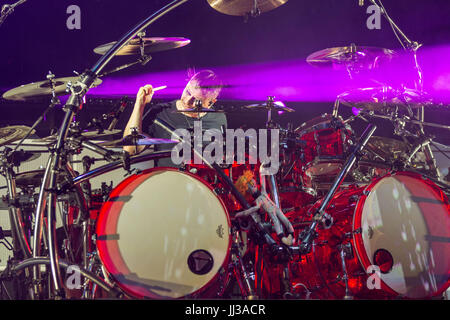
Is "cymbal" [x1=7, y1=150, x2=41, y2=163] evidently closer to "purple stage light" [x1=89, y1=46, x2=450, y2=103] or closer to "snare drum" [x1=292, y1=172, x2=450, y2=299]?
"purple stage light" [x1=89, y1=46, x2=450, y2=103]

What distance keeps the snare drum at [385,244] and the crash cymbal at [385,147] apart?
71 cm

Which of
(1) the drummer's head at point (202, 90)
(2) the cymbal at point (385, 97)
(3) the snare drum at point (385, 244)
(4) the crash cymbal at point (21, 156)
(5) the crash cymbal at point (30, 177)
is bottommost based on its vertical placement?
(3) the snare drum at point (385, 244)

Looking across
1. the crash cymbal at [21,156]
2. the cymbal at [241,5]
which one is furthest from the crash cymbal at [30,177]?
the cymbal at [241,5]

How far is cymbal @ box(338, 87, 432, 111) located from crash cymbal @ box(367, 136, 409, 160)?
0.88 feet

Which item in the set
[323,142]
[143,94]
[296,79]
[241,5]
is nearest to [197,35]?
[296,79]

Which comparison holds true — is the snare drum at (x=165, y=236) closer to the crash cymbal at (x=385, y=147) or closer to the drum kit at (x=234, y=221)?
the drum kit at (x=234, y=221)

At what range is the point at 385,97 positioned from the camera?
9.97 ft

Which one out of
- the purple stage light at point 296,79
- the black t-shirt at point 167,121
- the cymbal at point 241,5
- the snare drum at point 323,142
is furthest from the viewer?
the purple stage light at point 296,79

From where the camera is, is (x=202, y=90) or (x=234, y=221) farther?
(x=202, y=90)

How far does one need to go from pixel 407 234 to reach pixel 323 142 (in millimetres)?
822

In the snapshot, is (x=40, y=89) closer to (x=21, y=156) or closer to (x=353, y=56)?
(x=21, y=156)

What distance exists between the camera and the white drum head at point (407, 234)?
2.31 m

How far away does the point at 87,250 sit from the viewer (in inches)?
102
